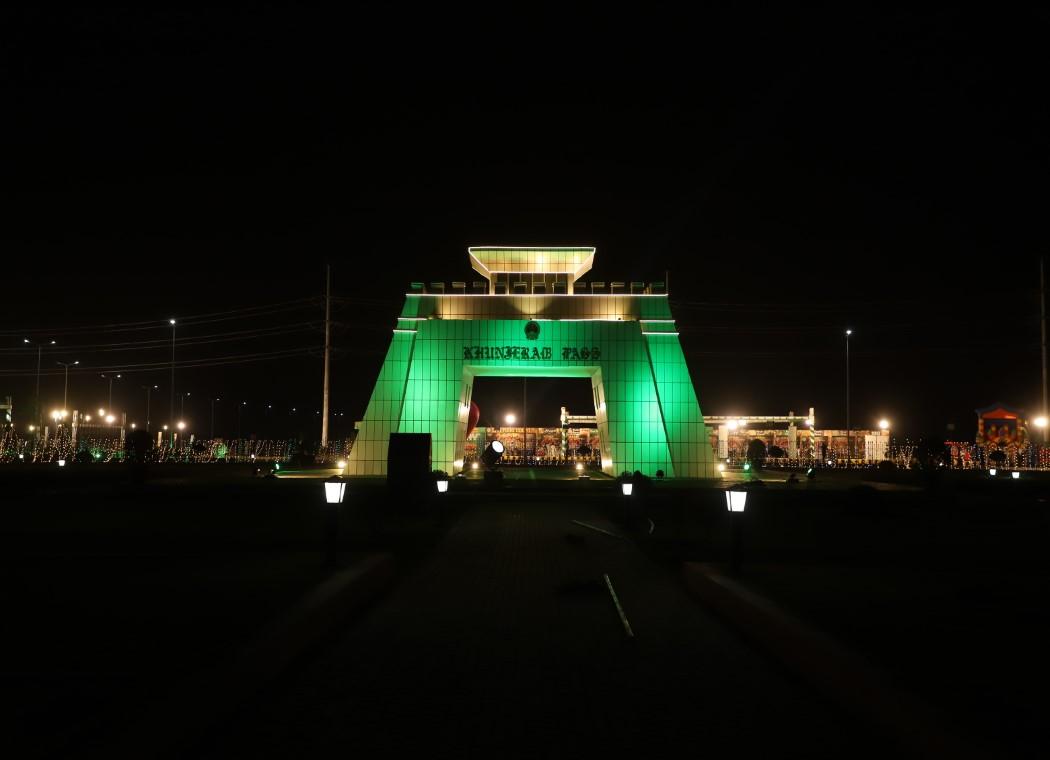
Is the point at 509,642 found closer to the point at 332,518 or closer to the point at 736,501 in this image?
the point at 332,518

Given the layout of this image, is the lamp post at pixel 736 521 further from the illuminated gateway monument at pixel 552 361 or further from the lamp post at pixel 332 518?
the illuminated gateway monument at pixel 552 361

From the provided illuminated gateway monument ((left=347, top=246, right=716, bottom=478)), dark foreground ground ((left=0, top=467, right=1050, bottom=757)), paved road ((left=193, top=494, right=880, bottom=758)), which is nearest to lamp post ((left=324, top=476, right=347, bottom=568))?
dark foreground ground ((left=0, top=467, right=1050, bottom=757))

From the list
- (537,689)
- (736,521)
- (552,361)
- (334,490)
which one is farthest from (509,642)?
(552,361)

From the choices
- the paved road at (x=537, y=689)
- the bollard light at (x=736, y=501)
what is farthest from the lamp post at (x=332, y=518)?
the bollard light at (x=736, y=501)

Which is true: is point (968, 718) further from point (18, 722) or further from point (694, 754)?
point (18, 722)

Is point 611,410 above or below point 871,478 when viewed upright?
above

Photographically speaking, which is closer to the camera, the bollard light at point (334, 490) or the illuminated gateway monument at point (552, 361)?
the bollard light at point (334, 490)

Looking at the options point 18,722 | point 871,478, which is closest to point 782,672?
point 18,722

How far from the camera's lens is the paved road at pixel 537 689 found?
221 inches

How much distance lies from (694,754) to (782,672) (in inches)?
95.2

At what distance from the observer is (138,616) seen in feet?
29.6

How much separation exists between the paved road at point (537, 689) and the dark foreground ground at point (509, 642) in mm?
27

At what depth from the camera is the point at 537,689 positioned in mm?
6891

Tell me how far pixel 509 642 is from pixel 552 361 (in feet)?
112
